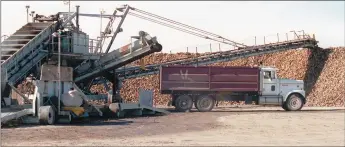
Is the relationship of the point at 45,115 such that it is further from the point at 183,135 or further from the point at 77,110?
the point at 183,135

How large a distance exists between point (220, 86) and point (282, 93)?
4.04 metres

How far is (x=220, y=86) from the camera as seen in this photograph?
3175cm

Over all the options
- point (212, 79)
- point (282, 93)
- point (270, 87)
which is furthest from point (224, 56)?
point (282, 93)

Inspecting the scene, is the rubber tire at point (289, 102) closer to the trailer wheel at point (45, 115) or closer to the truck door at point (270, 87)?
the truck door at point (270, 87)

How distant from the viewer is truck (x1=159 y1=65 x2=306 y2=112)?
31641 millimetres

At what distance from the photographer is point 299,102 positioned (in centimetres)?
3186

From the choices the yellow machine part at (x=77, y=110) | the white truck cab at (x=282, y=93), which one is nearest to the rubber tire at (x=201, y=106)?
the white truck cab at (x=282, y=93)

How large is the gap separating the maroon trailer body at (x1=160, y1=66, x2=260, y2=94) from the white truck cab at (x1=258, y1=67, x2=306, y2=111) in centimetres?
56

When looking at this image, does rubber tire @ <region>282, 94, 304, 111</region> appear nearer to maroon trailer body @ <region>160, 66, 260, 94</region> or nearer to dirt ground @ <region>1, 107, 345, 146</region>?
maroon trailer body @ <region>160, 66, 260, 94</region>

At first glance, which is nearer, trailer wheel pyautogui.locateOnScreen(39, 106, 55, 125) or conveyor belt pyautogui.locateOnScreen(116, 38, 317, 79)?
trailer wheel pyautogui.locateOnScreen(39, 106, 55, 125)

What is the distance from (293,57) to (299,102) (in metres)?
13.4

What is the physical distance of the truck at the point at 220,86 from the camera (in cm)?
3164

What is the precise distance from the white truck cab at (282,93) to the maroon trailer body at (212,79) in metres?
0.56

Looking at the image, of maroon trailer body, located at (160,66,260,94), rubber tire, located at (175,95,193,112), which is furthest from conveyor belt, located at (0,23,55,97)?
rubber tire, located at (175,95,193,112)
